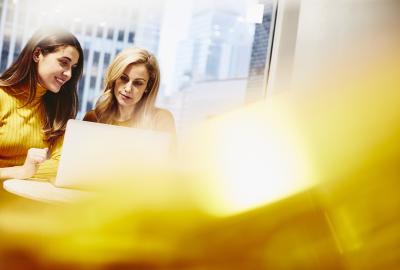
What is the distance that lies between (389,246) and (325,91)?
814mm

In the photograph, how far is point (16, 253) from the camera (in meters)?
1.95

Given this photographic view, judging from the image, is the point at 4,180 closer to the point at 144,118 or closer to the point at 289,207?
the point at 144,118

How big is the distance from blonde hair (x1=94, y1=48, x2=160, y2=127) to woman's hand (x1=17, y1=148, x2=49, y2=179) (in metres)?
0.27

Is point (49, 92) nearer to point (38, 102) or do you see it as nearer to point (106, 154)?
point (38, 102)

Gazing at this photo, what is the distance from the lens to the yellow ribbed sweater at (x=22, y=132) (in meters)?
1.85

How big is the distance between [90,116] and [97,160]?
0.18m

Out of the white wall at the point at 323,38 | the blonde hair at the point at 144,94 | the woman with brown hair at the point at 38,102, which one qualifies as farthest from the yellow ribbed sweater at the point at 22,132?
the white wall at the point at 323,38

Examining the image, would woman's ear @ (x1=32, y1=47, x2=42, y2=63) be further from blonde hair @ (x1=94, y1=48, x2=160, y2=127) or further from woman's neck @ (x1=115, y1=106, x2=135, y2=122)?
woman's neck @ (x1=115, y1=106, x2=135, y2=122)

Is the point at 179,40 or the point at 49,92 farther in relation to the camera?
the point at 179,40

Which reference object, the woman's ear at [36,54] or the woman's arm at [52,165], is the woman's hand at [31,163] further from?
the woman's ear at [36,54]

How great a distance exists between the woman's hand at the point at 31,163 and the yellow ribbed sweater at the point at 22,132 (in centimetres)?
1

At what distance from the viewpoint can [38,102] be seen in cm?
189

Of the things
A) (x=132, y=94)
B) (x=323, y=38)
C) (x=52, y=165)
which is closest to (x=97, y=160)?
(x=52, y=165)

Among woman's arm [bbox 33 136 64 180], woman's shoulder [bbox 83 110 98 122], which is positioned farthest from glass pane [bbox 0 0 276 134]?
woman's arm [bbox 33 136 64 180]
